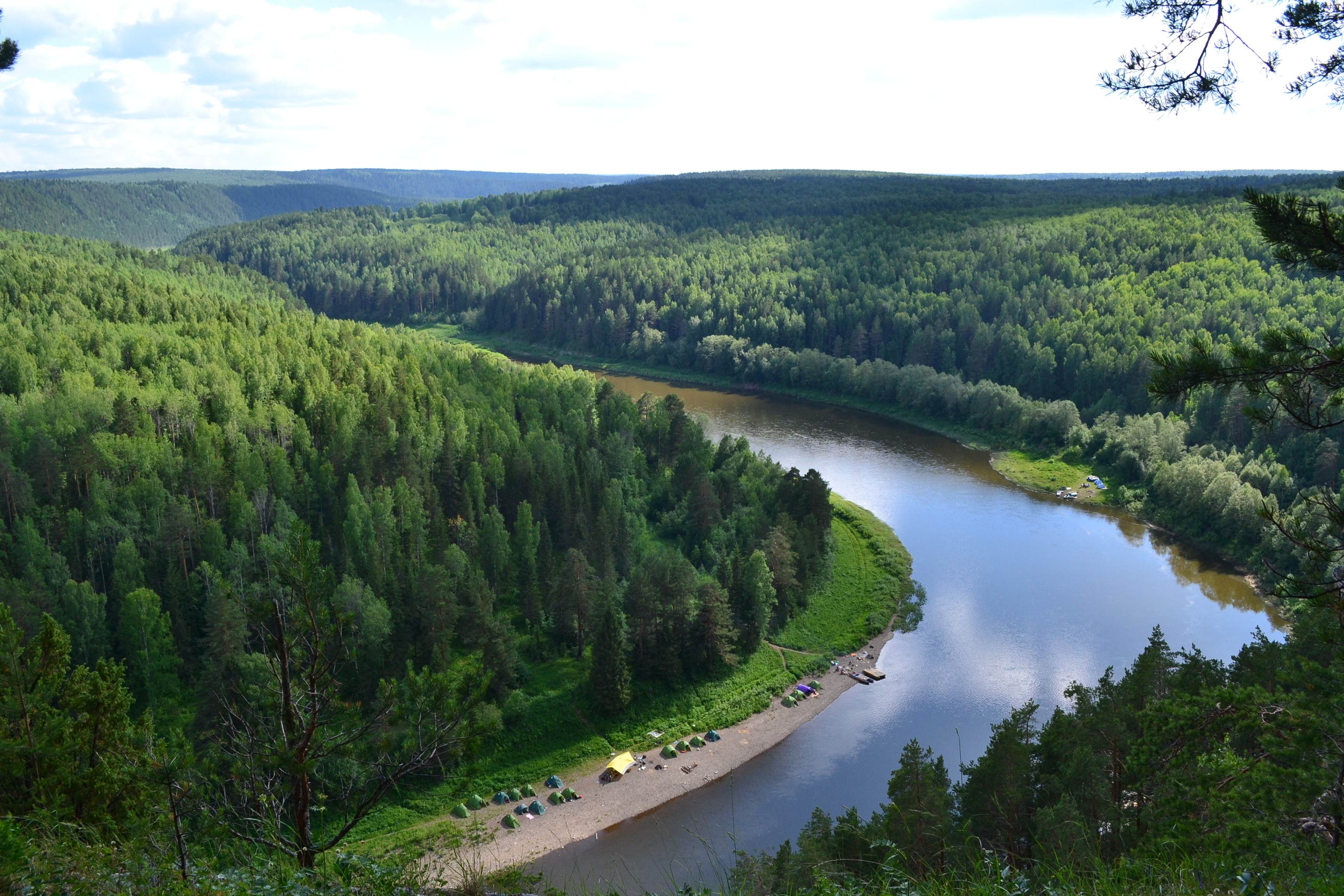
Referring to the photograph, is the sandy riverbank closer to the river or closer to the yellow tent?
the yellow tent

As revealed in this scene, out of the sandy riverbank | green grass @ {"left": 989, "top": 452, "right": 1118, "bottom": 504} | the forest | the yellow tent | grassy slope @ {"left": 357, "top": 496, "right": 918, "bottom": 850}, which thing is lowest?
the sandy riverbank

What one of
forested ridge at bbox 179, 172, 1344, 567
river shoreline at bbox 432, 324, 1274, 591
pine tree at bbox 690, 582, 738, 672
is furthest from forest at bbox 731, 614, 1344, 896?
forested ridge at bbox 179, 172, 1344, 567

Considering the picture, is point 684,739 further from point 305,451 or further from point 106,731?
point 305,451

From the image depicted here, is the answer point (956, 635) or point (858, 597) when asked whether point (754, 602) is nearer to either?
point (858, 597)

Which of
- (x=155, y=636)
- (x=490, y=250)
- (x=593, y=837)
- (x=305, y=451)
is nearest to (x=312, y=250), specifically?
(x=490, y=250)

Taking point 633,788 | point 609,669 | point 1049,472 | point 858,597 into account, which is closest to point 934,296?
point 1049,472
